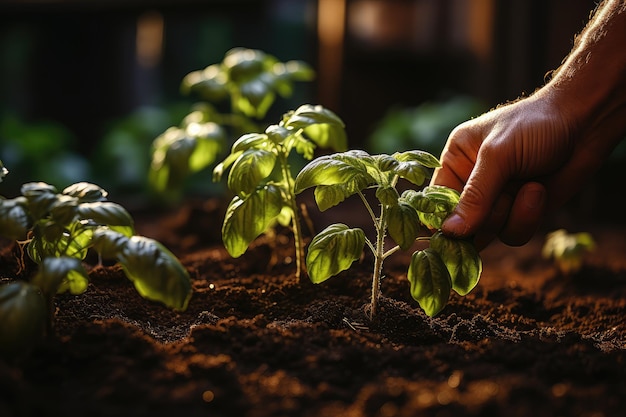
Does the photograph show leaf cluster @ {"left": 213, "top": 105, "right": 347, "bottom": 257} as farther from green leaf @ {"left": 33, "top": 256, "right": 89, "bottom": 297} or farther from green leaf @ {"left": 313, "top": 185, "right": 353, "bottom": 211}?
green leaf @ {"left": 33, "top": 256, "right": 89, "bottom": 297}

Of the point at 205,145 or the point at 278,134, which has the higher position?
the point at 278,134

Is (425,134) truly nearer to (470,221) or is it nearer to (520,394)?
(470,221)

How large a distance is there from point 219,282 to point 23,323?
2.85 feet

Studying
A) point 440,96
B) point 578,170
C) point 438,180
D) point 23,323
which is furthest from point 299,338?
point 440,96

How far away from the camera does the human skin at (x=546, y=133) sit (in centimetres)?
195

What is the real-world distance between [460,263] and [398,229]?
0.20 meters

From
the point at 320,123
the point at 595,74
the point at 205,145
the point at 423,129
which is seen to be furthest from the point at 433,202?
the point at 423,129

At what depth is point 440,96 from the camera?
6062 millimetres

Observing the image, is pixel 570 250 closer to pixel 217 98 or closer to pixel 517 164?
pixel 517 164

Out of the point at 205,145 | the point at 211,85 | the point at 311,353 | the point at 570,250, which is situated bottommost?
the point at 570,250

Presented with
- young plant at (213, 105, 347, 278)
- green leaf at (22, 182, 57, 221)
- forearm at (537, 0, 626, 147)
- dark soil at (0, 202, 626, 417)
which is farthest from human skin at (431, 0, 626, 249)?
green leaf at (22, 182, 57, 221)

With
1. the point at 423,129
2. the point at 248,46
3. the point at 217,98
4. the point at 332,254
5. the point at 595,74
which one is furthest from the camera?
the point at 248,46

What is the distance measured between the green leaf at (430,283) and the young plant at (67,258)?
1.75 ft

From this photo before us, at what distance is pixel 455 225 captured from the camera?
170 cm
